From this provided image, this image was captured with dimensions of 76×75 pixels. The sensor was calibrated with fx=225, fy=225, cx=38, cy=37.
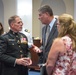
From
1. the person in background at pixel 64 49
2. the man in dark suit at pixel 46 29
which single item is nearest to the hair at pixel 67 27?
the person in background at pixel 64 49

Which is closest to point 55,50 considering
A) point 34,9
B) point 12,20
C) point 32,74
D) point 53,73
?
point 53,73

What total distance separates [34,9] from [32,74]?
2714 millimetres

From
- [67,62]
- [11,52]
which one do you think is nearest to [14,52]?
[11,52]

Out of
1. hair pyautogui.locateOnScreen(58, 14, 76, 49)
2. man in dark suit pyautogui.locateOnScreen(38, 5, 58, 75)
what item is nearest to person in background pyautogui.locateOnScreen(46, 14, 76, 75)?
hair pyautogui.locateOnScreen(58, 14, 76, 49)

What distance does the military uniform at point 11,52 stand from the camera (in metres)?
2.76

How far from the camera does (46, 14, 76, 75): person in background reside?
2152 mm

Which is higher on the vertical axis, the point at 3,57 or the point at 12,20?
the point at 12,20

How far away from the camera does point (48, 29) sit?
307cm

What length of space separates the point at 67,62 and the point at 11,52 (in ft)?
2.87

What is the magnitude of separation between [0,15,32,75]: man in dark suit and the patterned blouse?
0.63m

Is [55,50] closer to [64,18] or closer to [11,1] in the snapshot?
[64,18]

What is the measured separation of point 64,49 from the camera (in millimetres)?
2152

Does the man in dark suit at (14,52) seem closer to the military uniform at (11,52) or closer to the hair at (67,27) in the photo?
the military uniform at (11,52)

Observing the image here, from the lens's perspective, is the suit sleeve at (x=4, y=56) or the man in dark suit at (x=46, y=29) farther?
the man in dark suit at (x=46, y=29)
